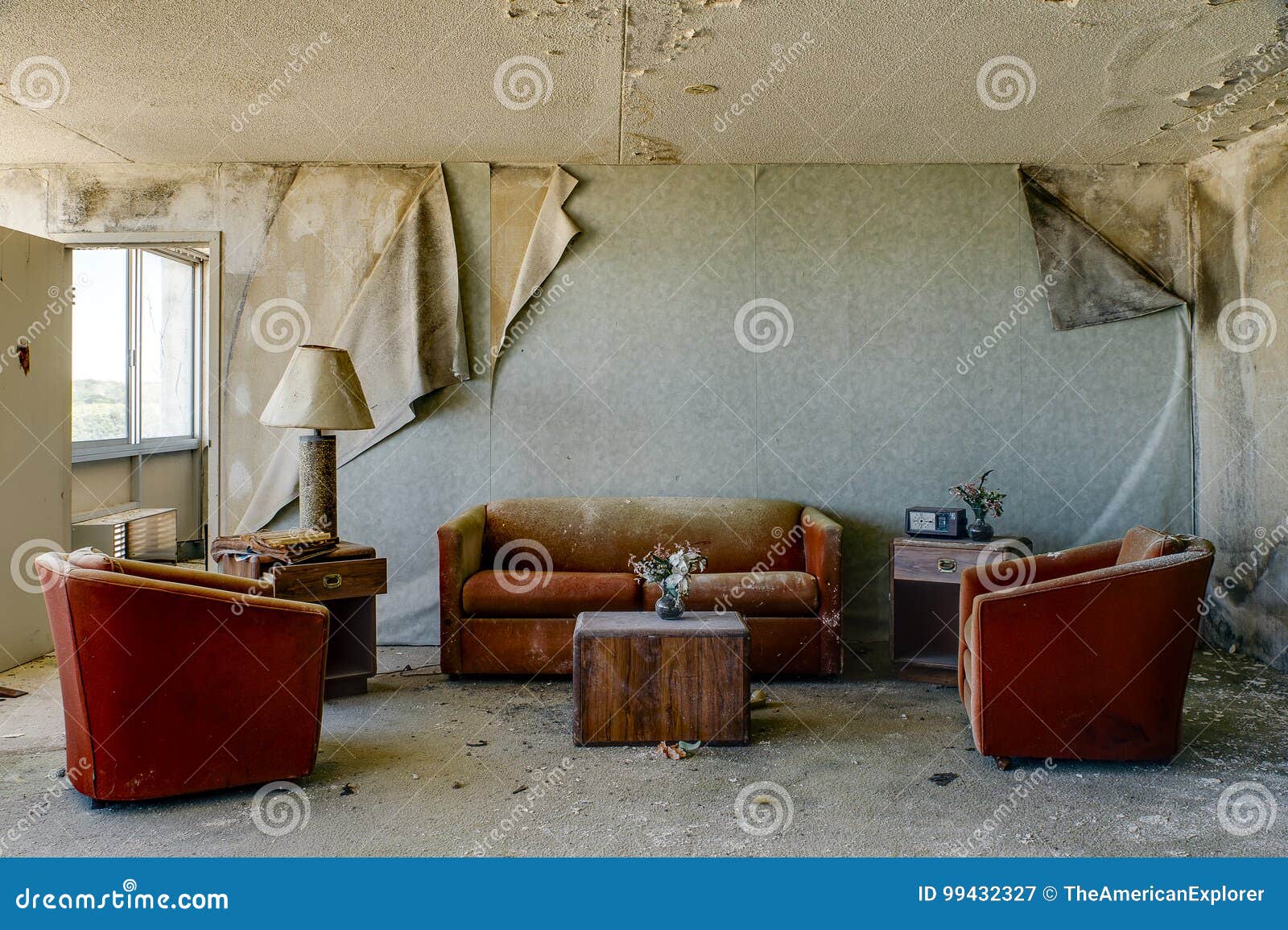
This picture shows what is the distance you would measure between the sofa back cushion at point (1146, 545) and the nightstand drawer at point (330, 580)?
10.1 feet

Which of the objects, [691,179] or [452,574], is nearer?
[452,574]

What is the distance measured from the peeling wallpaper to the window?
5.73ft

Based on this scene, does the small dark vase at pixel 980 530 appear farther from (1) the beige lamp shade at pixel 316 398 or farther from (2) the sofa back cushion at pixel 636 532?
(1) the beige lamp shade at pixel 316 398

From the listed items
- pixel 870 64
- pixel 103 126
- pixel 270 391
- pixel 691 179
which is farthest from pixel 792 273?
pixel 103 126

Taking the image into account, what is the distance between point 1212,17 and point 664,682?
3.13m

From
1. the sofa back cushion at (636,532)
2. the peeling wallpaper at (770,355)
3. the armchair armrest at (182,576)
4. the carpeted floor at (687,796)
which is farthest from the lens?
the peeling wallpaper at (770,355)

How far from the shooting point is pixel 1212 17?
10.8 feet

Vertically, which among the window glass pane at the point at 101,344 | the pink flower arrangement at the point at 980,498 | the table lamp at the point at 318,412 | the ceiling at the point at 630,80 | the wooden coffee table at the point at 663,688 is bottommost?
the wooden coffee table at the point at 663,688

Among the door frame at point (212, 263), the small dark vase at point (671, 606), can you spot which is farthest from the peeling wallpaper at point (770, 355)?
the small dark vase at point (671, 606)

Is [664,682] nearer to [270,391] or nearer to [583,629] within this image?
[583,629]

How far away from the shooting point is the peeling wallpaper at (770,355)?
5055 millimetres

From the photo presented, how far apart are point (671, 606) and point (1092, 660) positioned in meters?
1.49

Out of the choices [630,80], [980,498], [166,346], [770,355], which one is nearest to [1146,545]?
[980,498]

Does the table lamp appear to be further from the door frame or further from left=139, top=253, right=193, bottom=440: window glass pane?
left=139, top=253, right=193, bottom=440: window glass pane
